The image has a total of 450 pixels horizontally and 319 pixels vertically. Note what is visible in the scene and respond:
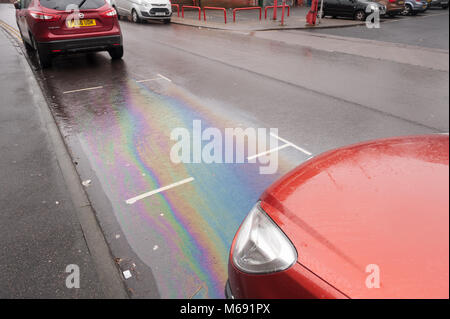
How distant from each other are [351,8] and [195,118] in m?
19.6

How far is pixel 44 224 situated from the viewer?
10.3 ft

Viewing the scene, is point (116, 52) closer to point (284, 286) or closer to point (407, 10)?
point (284, 286)

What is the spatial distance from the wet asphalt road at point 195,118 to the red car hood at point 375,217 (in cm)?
118

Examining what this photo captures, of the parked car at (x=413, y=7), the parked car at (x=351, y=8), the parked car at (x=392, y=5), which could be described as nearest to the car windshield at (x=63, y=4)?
the parked car at (x=351, y=8)

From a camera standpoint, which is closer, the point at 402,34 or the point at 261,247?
the point at 261,247

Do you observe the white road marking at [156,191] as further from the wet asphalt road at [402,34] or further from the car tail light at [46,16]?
the wet asphalt road at [402,34]

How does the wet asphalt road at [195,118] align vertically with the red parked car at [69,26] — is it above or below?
below

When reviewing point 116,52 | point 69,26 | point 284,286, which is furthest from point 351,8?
point 284,286

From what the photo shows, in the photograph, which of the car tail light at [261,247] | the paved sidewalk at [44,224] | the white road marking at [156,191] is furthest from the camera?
the white road marking at [156,191]

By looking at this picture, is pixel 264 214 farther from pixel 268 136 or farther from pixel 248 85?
pixel 248 85

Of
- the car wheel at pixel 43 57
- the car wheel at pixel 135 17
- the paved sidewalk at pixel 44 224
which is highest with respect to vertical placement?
the car wheel at pixel 135 17

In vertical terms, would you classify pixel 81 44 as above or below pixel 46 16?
below

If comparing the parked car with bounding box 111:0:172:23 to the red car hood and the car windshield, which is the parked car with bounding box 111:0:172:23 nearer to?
the car windshield

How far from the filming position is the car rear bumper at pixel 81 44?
7.78 m
